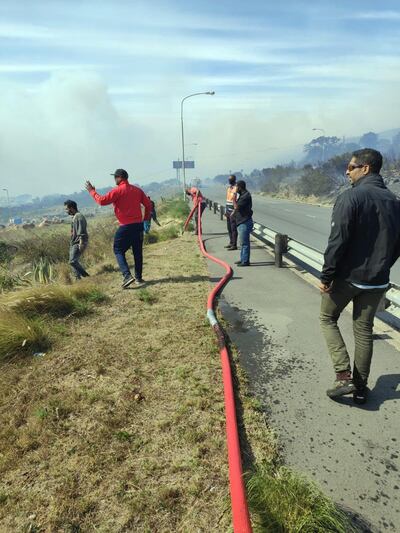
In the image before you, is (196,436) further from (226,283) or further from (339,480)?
(226,283)

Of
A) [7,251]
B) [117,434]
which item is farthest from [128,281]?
[7,251]

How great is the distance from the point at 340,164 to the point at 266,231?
170ft

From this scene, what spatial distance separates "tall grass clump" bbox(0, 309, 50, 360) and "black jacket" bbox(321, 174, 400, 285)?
3455mm

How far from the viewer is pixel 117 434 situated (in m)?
2.96

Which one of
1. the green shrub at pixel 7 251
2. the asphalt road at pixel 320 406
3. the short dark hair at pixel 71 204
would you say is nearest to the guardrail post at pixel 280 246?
the asphalt road at pixel 320 406

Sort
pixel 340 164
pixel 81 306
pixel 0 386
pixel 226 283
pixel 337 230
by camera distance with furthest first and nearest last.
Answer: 1. pixel 340 164
2. pixel 226 283
3. pixel 81 306
4. pixel 0 386
5. pixel 337 230

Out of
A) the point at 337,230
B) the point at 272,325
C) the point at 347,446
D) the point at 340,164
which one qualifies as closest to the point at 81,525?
the point at 347,446

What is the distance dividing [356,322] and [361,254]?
625 millimetres

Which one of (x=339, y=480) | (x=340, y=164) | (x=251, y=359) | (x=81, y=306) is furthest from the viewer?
(x=340, y=164)

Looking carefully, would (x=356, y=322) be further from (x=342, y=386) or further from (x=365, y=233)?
(x=365, y=233)

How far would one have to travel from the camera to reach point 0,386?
369 centimetres

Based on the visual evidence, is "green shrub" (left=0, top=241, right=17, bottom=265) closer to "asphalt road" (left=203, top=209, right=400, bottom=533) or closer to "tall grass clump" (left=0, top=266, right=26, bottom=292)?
"tall grass clump" (left=0, top=266, right=26, bottom=292)

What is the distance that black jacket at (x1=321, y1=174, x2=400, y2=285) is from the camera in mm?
3021

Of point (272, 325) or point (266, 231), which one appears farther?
point (266, 231)
